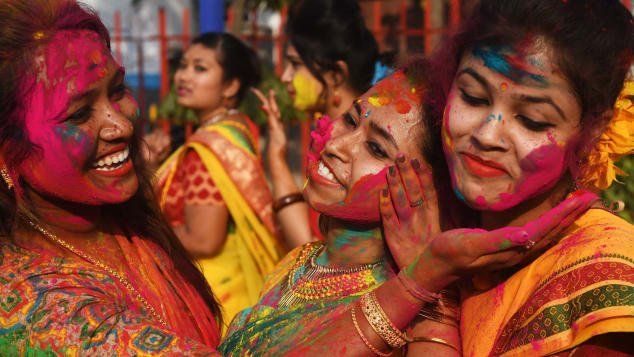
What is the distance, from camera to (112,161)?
7.55ft

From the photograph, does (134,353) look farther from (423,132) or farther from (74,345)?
(423,132)

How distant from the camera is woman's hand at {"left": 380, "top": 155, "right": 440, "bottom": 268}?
2.09 m

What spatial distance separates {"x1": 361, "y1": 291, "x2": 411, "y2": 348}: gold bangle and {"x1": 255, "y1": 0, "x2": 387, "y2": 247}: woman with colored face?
2042 millimetres

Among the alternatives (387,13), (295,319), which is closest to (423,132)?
(295,319)

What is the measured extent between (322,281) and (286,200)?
171 centimetres

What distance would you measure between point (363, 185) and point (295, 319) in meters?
0.48

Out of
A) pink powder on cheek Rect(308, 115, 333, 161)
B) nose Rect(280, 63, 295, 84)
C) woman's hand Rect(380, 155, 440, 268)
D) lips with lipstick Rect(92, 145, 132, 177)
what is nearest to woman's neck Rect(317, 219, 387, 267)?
woman's hand Rect(380, 155, 440, 268)

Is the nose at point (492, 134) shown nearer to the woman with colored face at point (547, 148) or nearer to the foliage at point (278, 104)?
the woman with colored face at point (547, 148)

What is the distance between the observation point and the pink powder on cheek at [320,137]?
241 cm

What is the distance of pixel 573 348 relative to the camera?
5.63 ft

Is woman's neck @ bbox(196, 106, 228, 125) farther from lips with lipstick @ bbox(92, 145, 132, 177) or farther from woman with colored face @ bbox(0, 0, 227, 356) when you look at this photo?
lips with lipstick @ bbox(92, 145, 132, 177)

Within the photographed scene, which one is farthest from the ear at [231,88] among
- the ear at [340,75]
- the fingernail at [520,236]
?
the fingernail at [520,236]

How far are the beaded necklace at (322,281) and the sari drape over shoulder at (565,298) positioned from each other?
37 centimetres

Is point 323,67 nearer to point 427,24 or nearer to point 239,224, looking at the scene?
point 239,224
